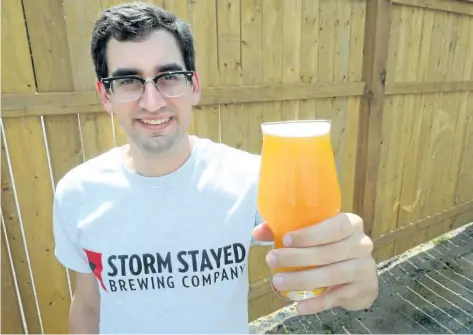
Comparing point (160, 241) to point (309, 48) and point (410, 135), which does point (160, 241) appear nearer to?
point (309, 48)

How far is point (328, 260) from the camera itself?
84cm

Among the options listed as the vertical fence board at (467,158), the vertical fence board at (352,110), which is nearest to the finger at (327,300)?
the vertical fence board at (352,110)

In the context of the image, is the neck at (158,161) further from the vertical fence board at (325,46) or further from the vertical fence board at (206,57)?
the vertical fence board at (325,46)

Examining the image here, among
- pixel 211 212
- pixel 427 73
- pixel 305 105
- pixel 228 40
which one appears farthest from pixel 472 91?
pixel 211 212

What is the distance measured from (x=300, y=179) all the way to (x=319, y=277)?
24 centimetres

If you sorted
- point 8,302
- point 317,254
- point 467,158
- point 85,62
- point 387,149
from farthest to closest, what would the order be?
point 467,158 → point 387,149 → point 8,302 → point 85,62 → point 317,254

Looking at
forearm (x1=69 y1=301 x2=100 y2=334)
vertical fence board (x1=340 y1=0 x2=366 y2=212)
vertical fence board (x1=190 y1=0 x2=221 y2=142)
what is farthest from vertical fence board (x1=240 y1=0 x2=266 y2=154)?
forearm (x1=69 y1=301 x2=100 y2=334)

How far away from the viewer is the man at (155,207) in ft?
4.28

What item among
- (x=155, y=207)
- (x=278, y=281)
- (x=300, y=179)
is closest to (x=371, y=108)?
(x=155, y=207)

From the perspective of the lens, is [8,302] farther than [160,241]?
Yes

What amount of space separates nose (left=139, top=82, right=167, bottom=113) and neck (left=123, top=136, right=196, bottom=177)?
0.58ft

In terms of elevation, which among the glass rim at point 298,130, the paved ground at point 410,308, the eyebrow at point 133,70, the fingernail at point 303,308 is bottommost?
the paved ground at point 410,308

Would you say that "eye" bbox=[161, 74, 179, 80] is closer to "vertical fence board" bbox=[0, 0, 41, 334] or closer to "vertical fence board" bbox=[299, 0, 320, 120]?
"vertical fence board" bbox=[0, 0, 41, 334]

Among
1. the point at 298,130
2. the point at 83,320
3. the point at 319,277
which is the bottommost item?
the point at 83,320
